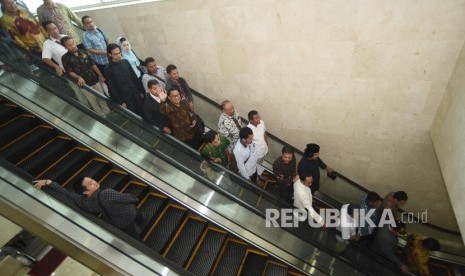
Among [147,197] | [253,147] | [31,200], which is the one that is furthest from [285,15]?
[31,200]

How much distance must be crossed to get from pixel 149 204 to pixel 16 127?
2.44 m

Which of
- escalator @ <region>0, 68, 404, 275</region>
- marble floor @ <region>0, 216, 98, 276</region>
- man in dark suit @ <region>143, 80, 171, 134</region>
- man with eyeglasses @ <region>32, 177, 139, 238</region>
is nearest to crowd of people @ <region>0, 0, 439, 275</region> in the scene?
man in dark suit @ <region>143, 80, 171, 134</region>

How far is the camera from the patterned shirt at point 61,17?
525 cm

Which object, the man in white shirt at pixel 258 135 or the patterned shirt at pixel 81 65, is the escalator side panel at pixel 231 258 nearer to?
the man in white shirt at pixel 258 135

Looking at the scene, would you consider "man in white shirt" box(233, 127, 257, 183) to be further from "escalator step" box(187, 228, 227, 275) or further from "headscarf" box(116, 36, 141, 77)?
"headscarf" box(116, 36, 141, 77)

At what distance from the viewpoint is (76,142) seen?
491 cm

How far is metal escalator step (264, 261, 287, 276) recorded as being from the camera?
4.23 m

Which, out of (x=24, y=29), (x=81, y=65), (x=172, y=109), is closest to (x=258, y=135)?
(x=172, y=109)

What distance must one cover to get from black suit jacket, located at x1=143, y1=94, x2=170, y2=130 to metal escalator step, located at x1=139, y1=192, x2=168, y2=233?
109 cm

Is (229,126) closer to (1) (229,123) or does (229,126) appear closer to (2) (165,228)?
(1) (229,123)

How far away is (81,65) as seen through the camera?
196 inches

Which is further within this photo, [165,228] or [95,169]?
[95,169]

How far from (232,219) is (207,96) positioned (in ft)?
8.72

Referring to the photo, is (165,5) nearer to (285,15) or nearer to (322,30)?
(285,15)
